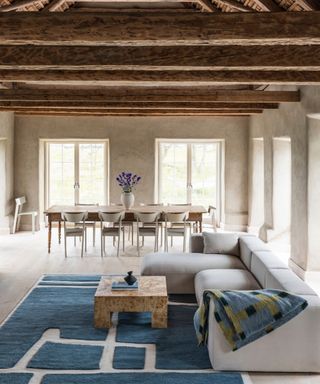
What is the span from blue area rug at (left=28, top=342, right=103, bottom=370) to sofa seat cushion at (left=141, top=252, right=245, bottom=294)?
5.93 ft

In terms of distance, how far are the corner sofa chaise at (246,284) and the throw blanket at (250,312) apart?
2.2 inches

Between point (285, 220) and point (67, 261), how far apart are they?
13.9ft

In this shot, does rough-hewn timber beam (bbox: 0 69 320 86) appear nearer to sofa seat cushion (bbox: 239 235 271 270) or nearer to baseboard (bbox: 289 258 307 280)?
sofa seat cushion (bbox: 239 235 271 270)

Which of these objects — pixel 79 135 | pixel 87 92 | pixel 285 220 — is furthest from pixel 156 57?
pixel 79 135

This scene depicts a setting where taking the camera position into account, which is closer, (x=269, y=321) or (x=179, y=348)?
(x=269, y=321)

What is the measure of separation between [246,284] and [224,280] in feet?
0.77

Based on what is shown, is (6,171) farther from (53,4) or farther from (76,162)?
(53,4)

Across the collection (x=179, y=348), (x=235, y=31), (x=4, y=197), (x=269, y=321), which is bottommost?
(x=179, y=348)

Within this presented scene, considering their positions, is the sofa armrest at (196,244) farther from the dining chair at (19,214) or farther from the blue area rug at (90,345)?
the dining chair at (19,214)

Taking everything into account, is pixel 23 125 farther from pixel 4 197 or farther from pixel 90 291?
pixel 90 291

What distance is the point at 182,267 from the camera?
6.19 metres

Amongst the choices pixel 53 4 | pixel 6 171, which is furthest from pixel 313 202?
pixel 6 171

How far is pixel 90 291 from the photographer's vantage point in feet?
20.7

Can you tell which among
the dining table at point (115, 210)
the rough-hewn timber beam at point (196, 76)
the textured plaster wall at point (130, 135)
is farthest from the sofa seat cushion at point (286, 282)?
the textured plaster wall at point (130, 135)
